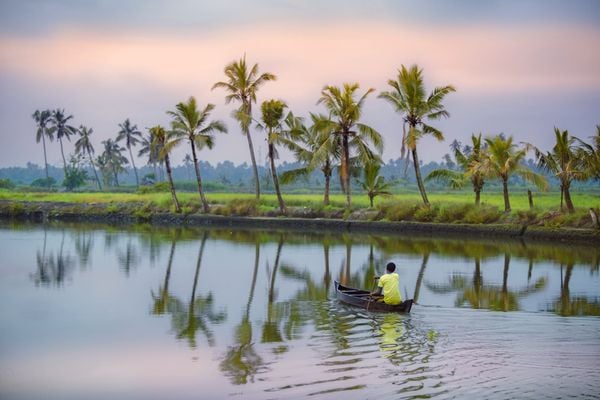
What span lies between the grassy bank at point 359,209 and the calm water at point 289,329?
Result: 350 inches

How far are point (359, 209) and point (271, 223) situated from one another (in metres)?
5.11

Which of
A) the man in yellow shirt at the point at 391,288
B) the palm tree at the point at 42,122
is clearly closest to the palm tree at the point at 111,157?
the palm tree at the point at 42,122

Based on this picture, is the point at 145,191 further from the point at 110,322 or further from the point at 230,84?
the point at 110,322

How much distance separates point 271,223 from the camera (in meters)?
45.6

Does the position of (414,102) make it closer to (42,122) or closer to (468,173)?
(468,173)

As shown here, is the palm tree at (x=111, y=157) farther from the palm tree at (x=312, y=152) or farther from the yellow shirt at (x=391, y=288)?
the yellow shirt at (x=391, y=288)

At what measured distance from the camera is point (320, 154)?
42000 millimetres

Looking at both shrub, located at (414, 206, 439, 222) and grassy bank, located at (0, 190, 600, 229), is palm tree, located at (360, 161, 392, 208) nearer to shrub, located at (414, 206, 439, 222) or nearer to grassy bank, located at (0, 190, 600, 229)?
grassy bank, located at (0, 190, 600, 229)

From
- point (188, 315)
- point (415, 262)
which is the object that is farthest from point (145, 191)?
point (188, 315)

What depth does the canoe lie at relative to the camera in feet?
52.2

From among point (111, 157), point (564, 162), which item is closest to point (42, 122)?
point (111, 157)

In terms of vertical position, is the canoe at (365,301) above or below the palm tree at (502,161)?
below

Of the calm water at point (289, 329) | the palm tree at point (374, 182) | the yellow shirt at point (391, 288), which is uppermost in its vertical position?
the palm tree at point (374, 182)

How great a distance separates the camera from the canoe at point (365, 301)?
15.9m
